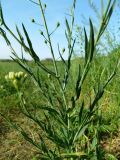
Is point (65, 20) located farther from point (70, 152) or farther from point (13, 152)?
point (13, 152)

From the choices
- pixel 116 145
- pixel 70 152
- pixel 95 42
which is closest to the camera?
pixel 95 42

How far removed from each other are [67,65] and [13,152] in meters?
1.77

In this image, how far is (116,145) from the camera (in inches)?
141

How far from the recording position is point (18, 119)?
5.13 meters

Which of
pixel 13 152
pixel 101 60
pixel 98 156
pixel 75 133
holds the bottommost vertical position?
pixel 13 152

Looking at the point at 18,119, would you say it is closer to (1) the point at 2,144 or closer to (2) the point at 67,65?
(1) the point at 2,144

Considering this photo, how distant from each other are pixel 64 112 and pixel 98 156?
469 millimetres

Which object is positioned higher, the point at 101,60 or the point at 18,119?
the point at 101,60

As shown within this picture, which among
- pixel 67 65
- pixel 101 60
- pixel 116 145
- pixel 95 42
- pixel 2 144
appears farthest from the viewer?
pixel 101 60

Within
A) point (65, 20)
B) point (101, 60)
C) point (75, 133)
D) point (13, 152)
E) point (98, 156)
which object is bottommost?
point (13, 152)

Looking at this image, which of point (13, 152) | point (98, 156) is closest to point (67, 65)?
point (98, 156)

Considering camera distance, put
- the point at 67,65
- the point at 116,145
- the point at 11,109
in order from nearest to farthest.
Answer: the point at 67,65, the point at 116,145, the point at 11,109

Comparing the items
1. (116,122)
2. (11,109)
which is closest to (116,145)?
(116,122)

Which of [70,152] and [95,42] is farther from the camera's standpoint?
[70,152]
